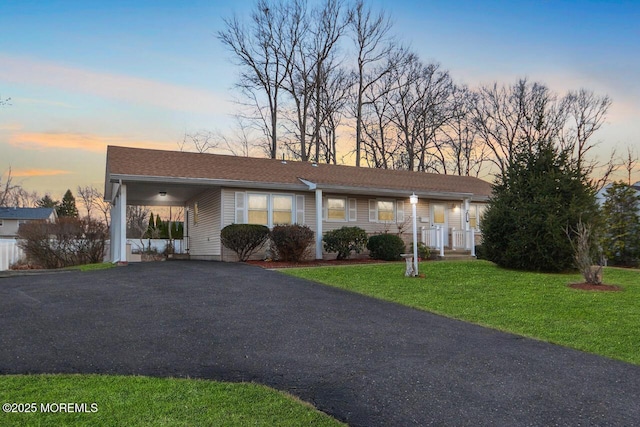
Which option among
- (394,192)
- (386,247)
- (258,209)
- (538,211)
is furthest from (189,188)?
(538,211)

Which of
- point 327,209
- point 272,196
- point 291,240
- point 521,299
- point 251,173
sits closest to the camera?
point 521,299

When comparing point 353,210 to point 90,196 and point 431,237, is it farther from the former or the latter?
point 90,196

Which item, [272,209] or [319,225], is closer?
[319,225]

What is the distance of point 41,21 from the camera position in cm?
1327

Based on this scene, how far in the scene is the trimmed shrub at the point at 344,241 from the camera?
16156 mm

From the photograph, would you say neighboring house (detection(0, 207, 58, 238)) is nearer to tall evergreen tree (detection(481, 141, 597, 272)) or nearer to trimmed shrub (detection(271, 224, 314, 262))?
trimmed shrub (detection(271, 224, 314, 262))

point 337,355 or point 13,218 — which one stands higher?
point 13,218

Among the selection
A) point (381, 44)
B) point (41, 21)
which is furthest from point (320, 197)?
point (381, 44)

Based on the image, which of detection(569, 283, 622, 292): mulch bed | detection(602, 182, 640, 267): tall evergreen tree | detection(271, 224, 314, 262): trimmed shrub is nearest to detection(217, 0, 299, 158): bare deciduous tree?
detection(271, 224, 314, 262): trimmed shrub

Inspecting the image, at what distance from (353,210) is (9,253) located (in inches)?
506

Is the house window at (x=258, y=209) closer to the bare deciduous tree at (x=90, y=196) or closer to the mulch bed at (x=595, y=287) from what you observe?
the mulch bed at (x=595, y=287)

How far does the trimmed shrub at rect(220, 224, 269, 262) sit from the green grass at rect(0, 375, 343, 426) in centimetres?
1062

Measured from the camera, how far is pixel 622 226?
17500mm

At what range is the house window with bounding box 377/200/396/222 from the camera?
1944cm
